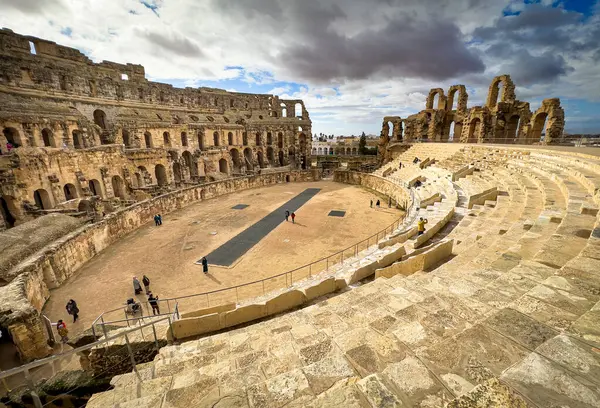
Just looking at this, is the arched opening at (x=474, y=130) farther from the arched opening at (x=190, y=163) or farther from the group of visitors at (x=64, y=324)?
the group of visitors at (x=64, y=324)

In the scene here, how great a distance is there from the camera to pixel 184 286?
10914mm

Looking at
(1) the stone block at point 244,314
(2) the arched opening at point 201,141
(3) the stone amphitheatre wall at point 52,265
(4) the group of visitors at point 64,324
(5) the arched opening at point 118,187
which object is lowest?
(4) the group of visitors at point 64,324

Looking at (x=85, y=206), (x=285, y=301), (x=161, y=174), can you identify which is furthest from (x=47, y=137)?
(x=285, y=301)

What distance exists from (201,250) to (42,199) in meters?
11.6

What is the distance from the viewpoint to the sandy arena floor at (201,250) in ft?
34.8

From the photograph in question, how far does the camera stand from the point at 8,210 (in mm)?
14977

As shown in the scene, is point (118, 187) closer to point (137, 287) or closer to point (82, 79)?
point (82, 79)

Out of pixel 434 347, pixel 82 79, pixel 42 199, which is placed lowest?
pixel 42 199

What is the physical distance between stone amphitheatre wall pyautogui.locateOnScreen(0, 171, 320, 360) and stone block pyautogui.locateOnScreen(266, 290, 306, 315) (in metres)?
6.86

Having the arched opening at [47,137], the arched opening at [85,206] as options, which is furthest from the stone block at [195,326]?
the arched opening at [47,137]

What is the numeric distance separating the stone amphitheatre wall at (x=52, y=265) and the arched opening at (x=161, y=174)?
514 centimetres

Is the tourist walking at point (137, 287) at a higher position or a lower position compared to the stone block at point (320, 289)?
lower

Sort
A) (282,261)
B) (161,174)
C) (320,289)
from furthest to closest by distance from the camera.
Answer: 1. (161,174)
2. (282,261)
3. (320,289)

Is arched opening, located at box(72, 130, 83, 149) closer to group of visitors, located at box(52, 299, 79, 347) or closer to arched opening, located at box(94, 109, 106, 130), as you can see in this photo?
arched opening, located at box(94, 109, 106, 130)
